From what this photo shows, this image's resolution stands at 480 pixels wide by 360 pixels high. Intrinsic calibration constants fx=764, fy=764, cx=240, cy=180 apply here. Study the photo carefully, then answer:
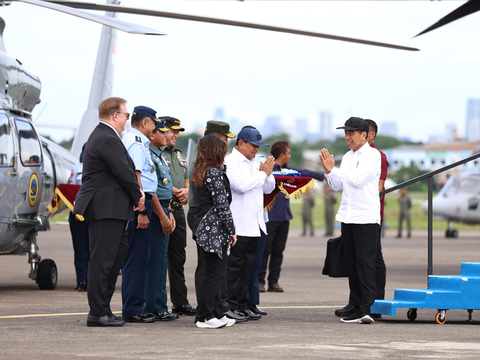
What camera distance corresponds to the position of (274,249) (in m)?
11.0

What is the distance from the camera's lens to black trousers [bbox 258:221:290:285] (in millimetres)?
10797

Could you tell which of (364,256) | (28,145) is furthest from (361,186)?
(28,145)

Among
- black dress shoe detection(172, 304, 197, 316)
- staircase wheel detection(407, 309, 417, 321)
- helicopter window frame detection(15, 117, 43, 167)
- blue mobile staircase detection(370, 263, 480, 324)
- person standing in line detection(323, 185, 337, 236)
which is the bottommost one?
black dress shoe detection(172, 304, 197, 316)

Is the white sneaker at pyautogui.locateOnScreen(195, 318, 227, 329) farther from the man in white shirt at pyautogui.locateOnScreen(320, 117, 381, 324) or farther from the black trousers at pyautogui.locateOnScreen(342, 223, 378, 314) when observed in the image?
the black trousers at pyautogui.locateOnScreen(342, 223, 378, 314)

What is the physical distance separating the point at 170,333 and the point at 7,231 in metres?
4.11

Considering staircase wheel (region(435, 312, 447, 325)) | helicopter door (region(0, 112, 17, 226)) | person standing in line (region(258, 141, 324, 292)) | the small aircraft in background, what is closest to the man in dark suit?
staircase wheel (region(435, 312, 447, 325))

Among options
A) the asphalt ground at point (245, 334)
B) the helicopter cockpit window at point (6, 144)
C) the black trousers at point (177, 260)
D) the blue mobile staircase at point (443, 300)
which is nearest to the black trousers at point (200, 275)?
the black trousers at point (177, 260)

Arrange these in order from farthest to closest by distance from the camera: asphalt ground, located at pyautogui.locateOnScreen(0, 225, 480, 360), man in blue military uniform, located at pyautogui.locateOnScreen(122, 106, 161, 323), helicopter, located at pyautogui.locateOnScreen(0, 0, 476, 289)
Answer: helicopter, located at pyautogui.locateOnScreen(0, 0, 476, 289) → man in blue military uniform, located at pyautogui.locateOnScreen(122, 106, 161, 323) → asphalt ground, located at pyautogui.locateOnScreen(0, 225, 480, 360)

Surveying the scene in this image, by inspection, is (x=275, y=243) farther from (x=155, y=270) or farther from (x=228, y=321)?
(x=228, y=321)

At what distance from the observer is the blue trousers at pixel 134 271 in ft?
23.4

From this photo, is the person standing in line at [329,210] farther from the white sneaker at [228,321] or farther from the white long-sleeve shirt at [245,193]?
the white sneaker at [228,321]

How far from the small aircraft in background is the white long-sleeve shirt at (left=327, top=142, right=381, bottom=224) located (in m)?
23.2

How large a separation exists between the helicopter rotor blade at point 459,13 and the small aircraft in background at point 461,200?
22557 mm

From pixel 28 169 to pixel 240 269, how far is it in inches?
166
